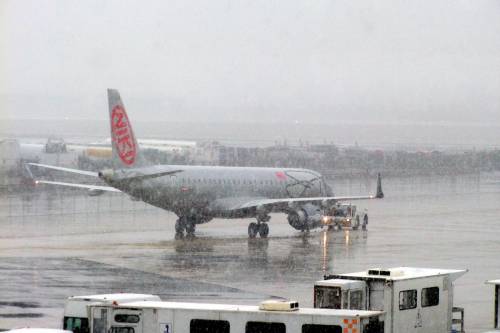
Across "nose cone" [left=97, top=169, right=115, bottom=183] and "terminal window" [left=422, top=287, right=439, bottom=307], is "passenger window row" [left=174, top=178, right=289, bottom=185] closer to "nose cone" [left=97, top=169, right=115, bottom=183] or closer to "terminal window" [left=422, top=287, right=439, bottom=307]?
"nose cone" [left=97, top=169, right=115, bottom=183]

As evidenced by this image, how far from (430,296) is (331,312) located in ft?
16.9

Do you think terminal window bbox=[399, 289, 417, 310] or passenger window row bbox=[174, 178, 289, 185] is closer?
terminal window bbox=[399, 289, 417, 310]

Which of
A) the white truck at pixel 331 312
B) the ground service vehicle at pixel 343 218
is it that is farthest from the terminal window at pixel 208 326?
the ground service vehicle at pixel 343 218

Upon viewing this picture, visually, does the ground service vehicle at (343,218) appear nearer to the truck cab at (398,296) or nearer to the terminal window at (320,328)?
the truck cab at (398,296)

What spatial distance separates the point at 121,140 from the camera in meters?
59.6

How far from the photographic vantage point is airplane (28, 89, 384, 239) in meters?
59.3

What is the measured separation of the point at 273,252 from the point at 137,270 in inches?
381

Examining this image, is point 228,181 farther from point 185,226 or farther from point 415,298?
point 415,298

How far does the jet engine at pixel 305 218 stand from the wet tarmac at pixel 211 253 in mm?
669

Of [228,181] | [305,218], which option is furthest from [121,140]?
[305,218]

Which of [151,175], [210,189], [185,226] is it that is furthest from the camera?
[210,189]

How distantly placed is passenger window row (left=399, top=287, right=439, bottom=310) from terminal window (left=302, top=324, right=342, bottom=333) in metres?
4.02

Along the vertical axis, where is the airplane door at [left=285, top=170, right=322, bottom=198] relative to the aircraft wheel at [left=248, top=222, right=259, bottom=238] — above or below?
above

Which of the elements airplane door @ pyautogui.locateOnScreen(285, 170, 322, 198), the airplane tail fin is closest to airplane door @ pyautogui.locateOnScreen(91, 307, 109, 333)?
the airplane tail fin
